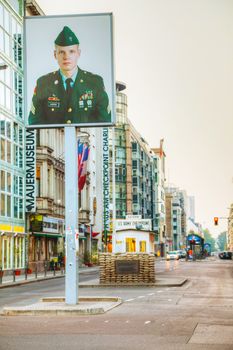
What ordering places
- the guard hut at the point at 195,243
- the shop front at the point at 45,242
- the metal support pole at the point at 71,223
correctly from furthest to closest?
the guard hut at the point at 195,243
the shop front at the point at 45,242
the metal support pole at the point at 71,223

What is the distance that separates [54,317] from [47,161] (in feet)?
152

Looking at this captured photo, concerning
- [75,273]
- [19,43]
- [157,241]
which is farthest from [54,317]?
[157,241]

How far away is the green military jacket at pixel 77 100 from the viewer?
22688 mm

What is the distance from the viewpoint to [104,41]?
22641mm

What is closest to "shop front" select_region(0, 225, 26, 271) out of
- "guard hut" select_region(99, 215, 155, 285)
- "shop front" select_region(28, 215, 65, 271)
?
"shop front" select_region(28, 215, 65, 271)

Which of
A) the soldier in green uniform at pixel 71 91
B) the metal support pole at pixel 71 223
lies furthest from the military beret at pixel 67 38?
the metal support pole at pixel 71 223

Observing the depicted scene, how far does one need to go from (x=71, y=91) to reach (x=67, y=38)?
163cm

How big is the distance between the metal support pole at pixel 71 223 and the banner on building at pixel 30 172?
3715cm

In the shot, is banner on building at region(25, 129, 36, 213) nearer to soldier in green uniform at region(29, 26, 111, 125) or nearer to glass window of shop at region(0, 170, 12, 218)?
glass window of shop at region(0, 170, 12, 218)

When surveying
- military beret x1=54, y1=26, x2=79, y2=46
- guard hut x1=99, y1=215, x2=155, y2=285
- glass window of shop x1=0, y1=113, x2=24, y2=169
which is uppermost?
glass window of shop x1=0, y1=113, x2=24, y2=169

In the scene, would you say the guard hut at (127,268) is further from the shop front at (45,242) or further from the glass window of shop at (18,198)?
the glass window of shop at (18,198)

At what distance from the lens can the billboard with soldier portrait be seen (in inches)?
891

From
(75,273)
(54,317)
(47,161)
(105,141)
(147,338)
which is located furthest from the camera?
(105,141)

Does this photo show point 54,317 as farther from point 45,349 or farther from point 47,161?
point 47,161
